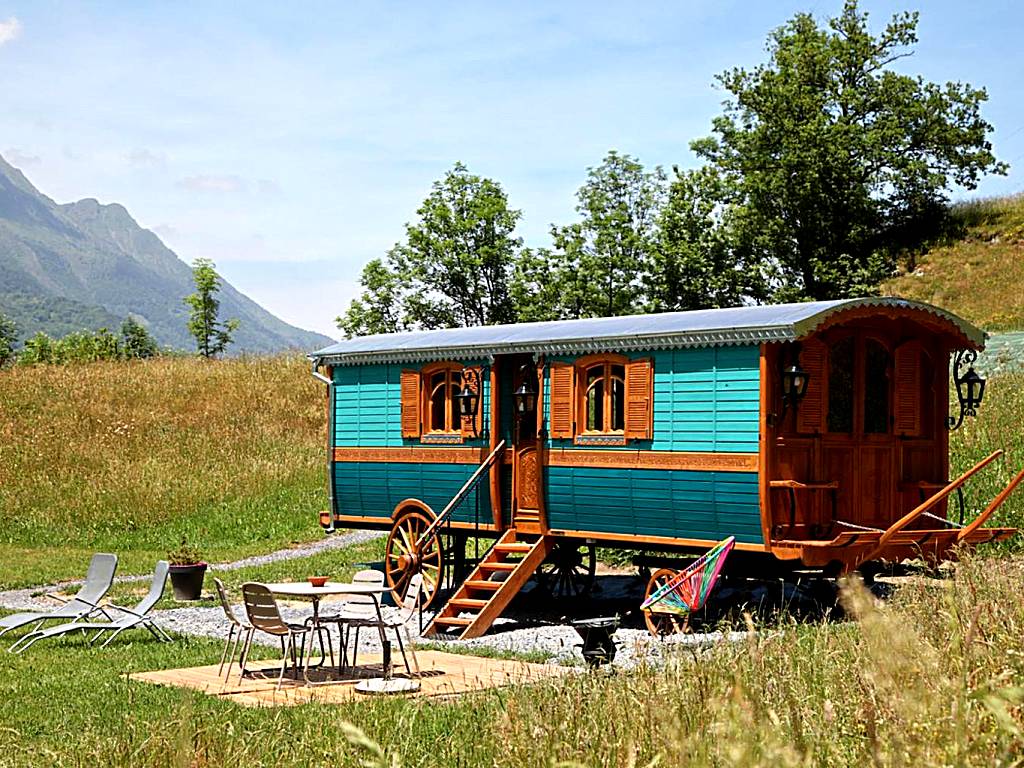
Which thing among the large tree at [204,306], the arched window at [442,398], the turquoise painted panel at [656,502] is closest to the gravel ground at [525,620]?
the turquoise painted panel at [656,502]


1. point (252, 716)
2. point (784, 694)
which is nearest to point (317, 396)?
point (252, 716)

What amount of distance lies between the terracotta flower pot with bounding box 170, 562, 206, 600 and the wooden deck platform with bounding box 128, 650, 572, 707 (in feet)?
17.3

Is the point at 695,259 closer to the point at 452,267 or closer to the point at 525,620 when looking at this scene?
the point at 452,267

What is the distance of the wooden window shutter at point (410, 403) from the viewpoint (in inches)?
656

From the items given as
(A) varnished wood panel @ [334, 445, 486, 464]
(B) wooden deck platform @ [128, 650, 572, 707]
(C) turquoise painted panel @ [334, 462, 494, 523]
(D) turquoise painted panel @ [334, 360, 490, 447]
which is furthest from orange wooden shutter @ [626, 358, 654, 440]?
(D) turquoise painted panel @ [334, 360, 490, 447]

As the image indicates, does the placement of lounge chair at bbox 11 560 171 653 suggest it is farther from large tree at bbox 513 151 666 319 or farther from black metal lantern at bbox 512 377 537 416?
large tree at bbox 513 151 666 319

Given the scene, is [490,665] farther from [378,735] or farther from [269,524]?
[269,524]

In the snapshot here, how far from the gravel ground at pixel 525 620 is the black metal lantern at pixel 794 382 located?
2.53m

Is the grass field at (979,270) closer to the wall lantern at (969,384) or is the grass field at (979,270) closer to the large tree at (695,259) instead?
the large tree at (695,259)

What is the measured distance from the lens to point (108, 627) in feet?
43.6

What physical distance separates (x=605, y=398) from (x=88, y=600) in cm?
611

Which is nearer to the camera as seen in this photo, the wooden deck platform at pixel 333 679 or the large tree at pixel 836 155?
the wooden deck platform at pixel 333 679

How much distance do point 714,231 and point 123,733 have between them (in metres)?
37.2

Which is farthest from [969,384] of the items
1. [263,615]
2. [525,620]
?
[263,615]
